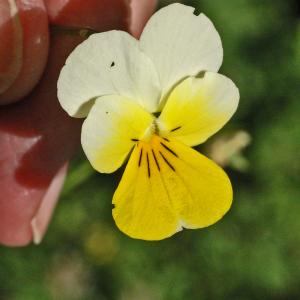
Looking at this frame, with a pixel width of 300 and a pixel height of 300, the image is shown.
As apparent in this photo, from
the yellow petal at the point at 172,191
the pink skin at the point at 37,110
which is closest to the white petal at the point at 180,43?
the yellow petal at the point at 172,191

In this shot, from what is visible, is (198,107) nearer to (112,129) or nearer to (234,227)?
(112,129)

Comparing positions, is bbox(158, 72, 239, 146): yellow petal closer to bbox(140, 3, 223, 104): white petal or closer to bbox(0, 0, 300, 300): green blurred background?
bbox(140, 3, 223, 104): white petal

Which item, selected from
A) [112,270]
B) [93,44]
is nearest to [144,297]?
[112,270]

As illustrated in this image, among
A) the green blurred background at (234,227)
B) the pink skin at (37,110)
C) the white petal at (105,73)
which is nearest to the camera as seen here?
the white petal at (105,73)

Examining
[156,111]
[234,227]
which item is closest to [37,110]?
[156,111]

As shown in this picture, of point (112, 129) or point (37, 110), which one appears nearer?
point (112, 129)

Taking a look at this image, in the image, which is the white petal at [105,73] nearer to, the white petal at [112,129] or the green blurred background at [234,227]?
the white petal at [112,129]

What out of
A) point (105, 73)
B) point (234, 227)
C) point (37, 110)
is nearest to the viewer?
point (105, 73)

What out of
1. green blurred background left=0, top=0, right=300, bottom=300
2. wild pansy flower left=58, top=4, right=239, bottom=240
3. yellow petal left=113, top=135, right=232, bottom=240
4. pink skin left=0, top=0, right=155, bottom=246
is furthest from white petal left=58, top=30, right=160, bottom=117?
green blurred background left=0, top=0, right=300, bottom=300
